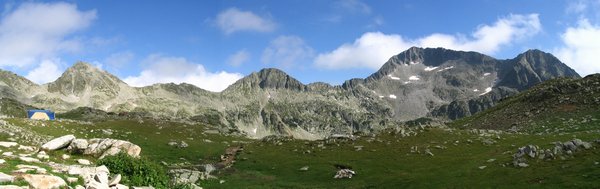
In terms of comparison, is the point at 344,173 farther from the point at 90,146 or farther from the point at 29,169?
the point at 29,169

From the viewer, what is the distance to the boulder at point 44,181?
24998mm

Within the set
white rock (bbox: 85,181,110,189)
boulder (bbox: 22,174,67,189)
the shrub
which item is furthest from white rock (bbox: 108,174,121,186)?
boulder (bbox: 22,174,67,189)

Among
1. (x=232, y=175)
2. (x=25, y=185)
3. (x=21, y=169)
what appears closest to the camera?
(x=25, y=185)

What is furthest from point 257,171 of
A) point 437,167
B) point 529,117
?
point 529,117

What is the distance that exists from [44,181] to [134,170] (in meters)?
9.16

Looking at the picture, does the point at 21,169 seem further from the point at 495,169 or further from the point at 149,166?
the point at 495,169

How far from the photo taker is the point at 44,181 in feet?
83.5

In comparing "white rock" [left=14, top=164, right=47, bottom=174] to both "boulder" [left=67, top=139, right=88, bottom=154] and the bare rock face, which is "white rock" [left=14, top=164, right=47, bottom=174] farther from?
"boulder" [left=67, top=139, right=88, bottom=154]

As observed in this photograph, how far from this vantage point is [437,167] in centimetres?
5322

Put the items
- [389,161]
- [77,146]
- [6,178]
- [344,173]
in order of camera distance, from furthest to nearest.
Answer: [389,161] → [344,173] → [77,146] → [6,178]

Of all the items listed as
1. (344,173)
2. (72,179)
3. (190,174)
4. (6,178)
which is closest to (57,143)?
(190,174)

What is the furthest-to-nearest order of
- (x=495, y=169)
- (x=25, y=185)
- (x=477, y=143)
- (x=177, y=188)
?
1. (x=477, y=143)
2. (x=495, y=169)
3. (x=177, y=188)
4. (x=25, y=185)

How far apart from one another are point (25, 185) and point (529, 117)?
92422 millimetres

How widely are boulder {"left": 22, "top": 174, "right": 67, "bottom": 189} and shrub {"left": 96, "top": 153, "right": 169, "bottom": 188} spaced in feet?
23.0
